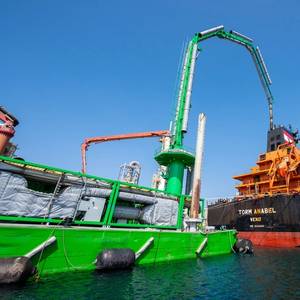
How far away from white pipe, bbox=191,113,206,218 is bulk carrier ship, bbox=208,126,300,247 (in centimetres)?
1588

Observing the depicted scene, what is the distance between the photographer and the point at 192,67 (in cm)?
3019

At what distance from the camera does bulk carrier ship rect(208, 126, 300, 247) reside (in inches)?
1041

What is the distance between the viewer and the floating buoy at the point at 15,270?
24.7 feet

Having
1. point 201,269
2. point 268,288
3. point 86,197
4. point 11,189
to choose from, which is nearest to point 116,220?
point 86,197

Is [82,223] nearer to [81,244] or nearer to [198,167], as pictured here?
[81,244]

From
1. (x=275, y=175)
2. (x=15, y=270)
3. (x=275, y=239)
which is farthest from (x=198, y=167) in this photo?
(x=275, y=175)

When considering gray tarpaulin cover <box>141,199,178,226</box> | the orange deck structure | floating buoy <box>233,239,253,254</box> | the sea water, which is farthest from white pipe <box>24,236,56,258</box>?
the orange deck structure

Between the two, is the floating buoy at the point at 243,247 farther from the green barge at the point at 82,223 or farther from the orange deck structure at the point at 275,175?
the orange deck structure at the point at 275,175

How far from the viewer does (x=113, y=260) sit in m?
10.7

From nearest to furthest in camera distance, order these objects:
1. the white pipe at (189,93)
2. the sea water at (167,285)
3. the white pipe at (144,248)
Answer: the sea water at (167,285), the white pipe at (144,248), the white pipe at (189,93)

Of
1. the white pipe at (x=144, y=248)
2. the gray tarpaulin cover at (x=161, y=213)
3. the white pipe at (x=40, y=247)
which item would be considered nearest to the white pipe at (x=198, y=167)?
the gray tarpaulin cover at (x=161, y=213)

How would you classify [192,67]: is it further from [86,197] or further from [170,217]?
[86,197]

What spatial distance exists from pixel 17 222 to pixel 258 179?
36138 millimetres

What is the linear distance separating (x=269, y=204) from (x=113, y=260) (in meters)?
24.5
